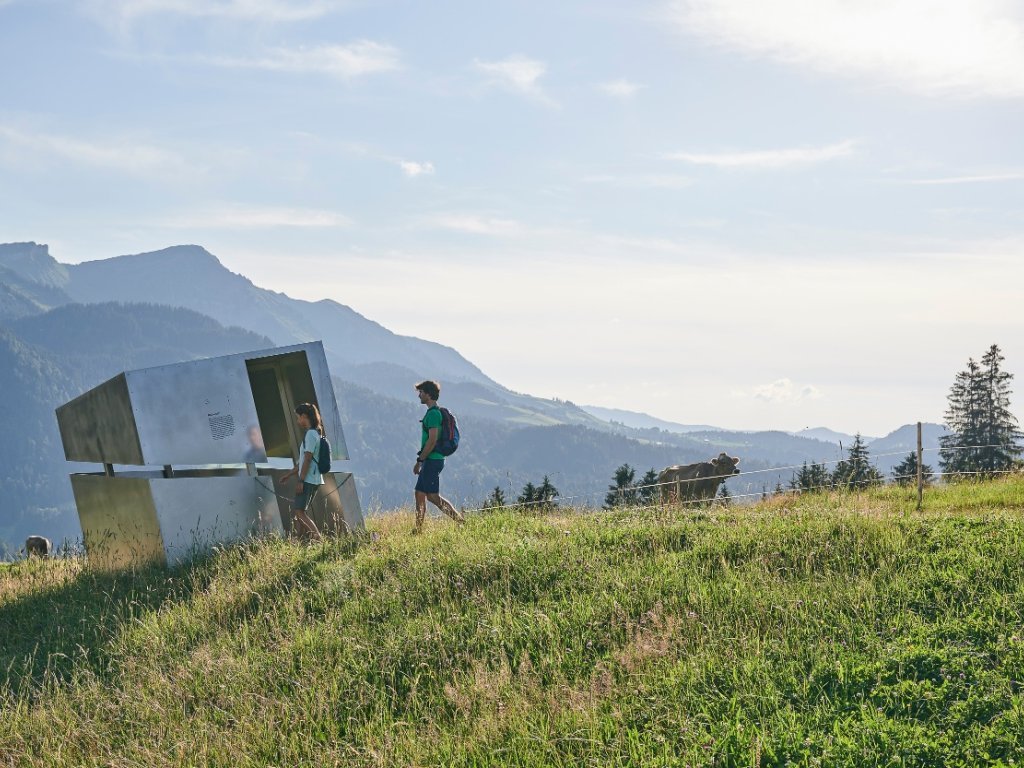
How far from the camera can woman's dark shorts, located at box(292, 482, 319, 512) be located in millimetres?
12255

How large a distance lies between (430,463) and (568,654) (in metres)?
5.72

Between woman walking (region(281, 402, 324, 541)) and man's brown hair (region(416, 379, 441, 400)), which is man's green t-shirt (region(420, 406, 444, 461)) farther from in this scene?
woman walking (region(281, 402, 324, 541))

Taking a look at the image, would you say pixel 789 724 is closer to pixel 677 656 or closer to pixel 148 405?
pixel 677 656

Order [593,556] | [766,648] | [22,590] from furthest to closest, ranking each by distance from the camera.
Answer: [22,590] → [593,556] → [766,648]

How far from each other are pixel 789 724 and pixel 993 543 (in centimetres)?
406

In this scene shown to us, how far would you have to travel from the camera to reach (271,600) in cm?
928

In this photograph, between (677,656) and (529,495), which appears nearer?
(677,656)

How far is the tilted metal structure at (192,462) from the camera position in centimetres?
1274

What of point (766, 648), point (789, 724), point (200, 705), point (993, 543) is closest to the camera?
point (789, 724)

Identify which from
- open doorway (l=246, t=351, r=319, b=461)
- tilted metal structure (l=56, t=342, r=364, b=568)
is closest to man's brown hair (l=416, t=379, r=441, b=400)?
tilted metal structure (l=56, t=342, r=364, b=568)

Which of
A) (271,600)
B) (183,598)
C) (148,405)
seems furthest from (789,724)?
(148,405)

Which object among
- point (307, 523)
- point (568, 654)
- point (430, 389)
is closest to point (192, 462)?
point (307, 523)

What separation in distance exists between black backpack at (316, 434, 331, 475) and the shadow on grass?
1.39 meters

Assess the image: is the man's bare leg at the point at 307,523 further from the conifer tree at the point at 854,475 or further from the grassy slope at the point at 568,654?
the conifer tree at the point at 854,475
